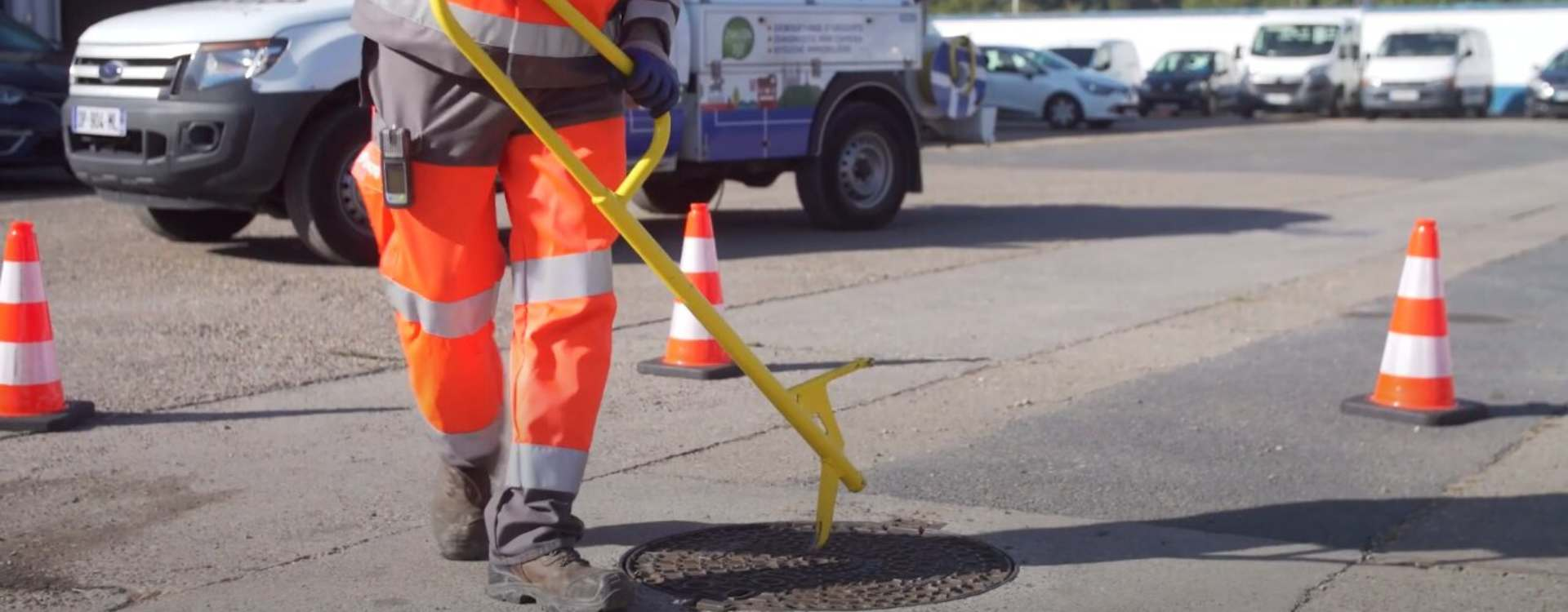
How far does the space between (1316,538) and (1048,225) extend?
8.49 meters

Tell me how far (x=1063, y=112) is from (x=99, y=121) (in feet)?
78.5

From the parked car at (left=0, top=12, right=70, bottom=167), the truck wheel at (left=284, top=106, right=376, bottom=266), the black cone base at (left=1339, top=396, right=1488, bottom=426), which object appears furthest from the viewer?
the parked car at (left=0, top=12, right=70, bottom=167)

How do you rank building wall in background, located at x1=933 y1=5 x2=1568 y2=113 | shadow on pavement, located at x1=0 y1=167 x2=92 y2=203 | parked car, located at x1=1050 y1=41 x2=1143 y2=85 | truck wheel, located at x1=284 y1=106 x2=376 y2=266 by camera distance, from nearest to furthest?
1. truck wheel, located at x1=284 y1=106 x2=376 y2=266
2. shadow on pavement, located at x1=0 y1=167 x2=92 y2=203
3. parked car, located at x1=1050 y1=41 x2=1143 y2=85
4. building wall in background, located at x1=933 y1=5 x2=1568 y2=113

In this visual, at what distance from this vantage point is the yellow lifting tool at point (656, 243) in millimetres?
3852

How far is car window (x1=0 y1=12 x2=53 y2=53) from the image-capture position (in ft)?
48.7

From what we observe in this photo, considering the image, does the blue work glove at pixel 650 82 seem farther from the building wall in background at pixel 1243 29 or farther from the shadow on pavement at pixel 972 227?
the building wall in background at pixel 1243 29

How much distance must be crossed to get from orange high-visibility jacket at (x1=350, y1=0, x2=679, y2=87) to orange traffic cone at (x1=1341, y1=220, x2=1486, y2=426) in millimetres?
3549

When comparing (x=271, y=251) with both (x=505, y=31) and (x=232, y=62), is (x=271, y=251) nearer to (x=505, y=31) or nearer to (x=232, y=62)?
(x=232, y=62)

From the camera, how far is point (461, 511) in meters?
4.39

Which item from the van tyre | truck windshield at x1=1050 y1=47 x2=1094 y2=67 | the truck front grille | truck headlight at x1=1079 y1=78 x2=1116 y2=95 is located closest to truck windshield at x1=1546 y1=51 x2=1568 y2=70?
truck windshield at x1=1050 y1=47 x2=1094 y2=67

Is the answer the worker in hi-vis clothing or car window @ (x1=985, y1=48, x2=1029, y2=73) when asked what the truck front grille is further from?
car window @ (x1=985, y1=48, x2=1029, y2=73)

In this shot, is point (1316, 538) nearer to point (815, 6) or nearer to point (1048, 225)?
point (815, 6)

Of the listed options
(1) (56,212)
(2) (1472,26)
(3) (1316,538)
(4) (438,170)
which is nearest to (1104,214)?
(1) (56,212)

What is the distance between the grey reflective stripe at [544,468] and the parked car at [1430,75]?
34633 mm
